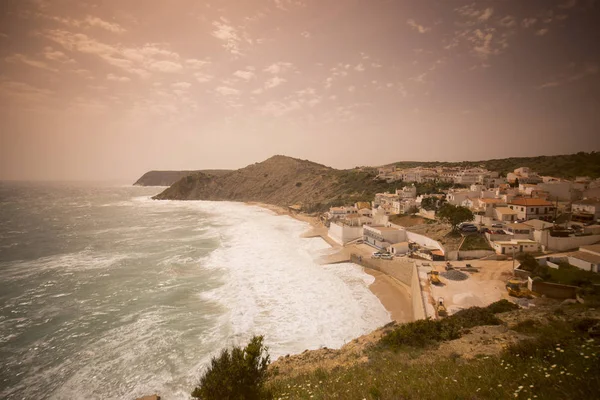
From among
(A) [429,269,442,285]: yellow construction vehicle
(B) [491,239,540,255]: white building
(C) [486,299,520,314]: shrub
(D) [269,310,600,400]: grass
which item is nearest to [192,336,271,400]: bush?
(D) [269,310,600,400]: grass

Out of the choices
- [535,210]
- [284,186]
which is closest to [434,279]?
[535,210]

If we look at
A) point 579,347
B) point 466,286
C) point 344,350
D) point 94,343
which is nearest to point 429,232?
point 466,286

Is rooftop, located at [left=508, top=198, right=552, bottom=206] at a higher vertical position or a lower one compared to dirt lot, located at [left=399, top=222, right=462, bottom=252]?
higher

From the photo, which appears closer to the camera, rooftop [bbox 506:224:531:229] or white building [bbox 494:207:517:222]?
rooftop [bbox 506:224:531:229]

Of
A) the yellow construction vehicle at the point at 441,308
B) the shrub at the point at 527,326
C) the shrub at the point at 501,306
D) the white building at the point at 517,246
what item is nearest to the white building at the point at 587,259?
the white building at the point at 517,246

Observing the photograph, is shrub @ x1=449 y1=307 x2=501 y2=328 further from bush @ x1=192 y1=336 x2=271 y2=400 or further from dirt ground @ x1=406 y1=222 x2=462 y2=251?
dirt ground @ x1=406 y1=222 x2=462 y2=251

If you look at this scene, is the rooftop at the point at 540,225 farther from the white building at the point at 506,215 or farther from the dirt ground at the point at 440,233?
the dirt ground at the point at 440,233

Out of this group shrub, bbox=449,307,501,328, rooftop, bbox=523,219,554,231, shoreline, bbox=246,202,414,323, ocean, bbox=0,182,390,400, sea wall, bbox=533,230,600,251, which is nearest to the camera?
shrub, bbox=449,307,501,328
